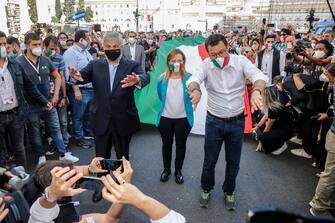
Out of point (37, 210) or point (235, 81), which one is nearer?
point (37, 210)

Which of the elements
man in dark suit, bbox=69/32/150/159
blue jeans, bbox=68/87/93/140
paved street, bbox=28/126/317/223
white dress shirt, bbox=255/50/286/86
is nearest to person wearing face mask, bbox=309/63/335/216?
paved street, bbox=28/126/317/223

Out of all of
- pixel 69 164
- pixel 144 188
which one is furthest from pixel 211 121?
pixel 69 164

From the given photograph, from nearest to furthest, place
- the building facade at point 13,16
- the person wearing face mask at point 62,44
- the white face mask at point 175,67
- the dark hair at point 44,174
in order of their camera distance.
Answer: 1. the dark hair at point 44,174
2. the white face mask at point 175,67
3. the person wearing face mask at point 62,44
4. the building facade at point 13,16

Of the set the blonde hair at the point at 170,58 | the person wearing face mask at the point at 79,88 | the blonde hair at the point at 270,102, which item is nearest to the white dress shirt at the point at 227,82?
the blonde hair at the point at 170,58

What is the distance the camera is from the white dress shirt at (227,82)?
9.48 ft

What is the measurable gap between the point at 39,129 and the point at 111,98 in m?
1.55

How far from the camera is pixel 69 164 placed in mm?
1816

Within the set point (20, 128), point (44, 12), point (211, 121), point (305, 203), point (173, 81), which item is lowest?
point (305, 203)

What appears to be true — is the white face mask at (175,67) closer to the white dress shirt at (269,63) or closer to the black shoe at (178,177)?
the black shoe at (178,177)

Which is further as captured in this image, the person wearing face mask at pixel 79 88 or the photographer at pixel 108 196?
the person wearing face mask at pixel 79 88

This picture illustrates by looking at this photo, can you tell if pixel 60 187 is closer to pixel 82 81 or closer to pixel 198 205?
pixel 82 81

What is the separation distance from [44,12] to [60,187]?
64.4m

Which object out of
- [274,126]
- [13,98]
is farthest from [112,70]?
[274,126]

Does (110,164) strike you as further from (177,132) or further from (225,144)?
(177,132)
